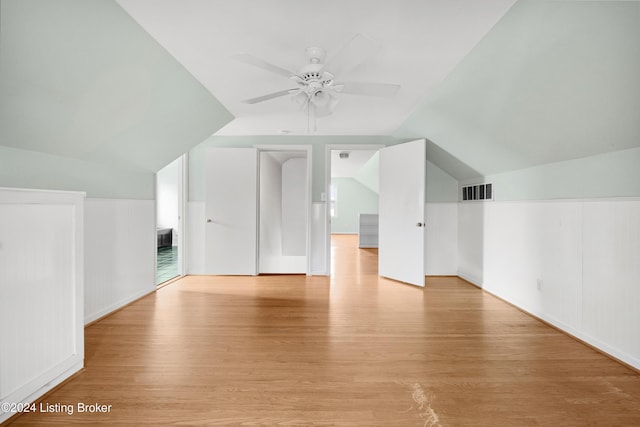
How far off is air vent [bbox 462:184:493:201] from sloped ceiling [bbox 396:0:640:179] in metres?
0.59

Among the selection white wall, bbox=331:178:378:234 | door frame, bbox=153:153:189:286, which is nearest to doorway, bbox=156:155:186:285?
door frame, bbox=153:153:189:286

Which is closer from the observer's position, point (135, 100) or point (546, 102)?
point (546, 102)

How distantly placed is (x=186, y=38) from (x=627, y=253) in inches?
131

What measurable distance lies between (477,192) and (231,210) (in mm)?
3431

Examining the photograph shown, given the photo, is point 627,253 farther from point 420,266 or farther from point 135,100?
point 135,100

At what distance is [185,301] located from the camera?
3352 mm

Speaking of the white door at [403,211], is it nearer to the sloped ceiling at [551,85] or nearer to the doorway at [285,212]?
the sloped ceiling at [551,85]

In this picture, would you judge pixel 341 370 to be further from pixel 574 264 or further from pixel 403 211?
pixel 403 211

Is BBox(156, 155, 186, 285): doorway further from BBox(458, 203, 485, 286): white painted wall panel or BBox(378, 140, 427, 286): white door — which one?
BBox(458, 203, 485, 286): white painted wall panel

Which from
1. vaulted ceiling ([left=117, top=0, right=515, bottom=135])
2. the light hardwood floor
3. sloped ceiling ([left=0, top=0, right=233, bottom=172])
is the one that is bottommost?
the light hardwood floor

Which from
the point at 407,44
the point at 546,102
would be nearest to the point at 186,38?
the point at 407,44

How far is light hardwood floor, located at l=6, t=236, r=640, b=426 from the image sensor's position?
1559mm

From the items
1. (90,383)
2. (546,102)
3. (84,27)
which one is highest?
(84,27)

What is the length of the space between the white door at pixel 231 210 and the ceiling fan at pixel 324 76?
230 cm
